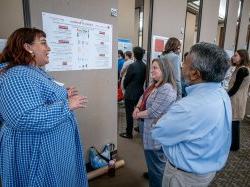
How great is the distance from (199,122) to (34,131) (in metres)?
0.82

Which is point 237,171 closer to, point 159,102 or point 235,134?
point 235,134

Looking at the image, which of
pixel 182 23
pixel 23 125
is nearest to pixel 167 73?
pixel 23 125

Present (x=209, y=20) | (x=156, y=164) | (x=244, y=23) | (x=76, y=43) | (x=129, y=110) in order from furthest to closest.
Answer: (x=244, y=23) → (x=209, y=20) → (x=129, y=110) → (x=76, y=43) → (x=156, y=164)

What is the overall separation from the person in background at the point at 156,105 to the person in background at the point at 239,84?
1.51 metres

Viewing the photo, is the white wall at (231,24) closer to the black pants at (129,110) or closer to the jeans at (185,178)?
the black pants at (129,110)

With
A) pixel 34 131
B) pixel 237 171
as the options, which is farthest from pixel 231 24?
pixel 34 131

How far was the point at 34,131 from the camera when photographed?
3.51 ft

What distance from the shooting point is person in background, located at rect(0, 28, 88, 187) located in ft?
3.37

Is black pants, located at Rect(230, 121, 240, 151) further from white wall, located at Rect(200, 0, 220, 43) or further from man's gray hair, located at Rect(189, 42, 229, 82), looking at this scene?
man's gray hair, located at Rect(189, 42, 229, 82)

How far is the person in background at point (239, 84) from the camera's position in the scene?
9.25ft

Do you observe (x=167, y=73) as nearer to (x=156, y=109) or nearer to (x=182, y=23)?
(x=156, y=109)

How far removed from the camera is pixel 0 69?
1.13m

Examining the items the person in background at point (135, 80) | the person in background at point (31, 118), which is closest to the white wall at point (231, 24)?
the person in background at point (135, 80)

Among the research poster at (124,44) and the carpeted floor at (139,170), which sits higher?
the research poster at (124,44)
